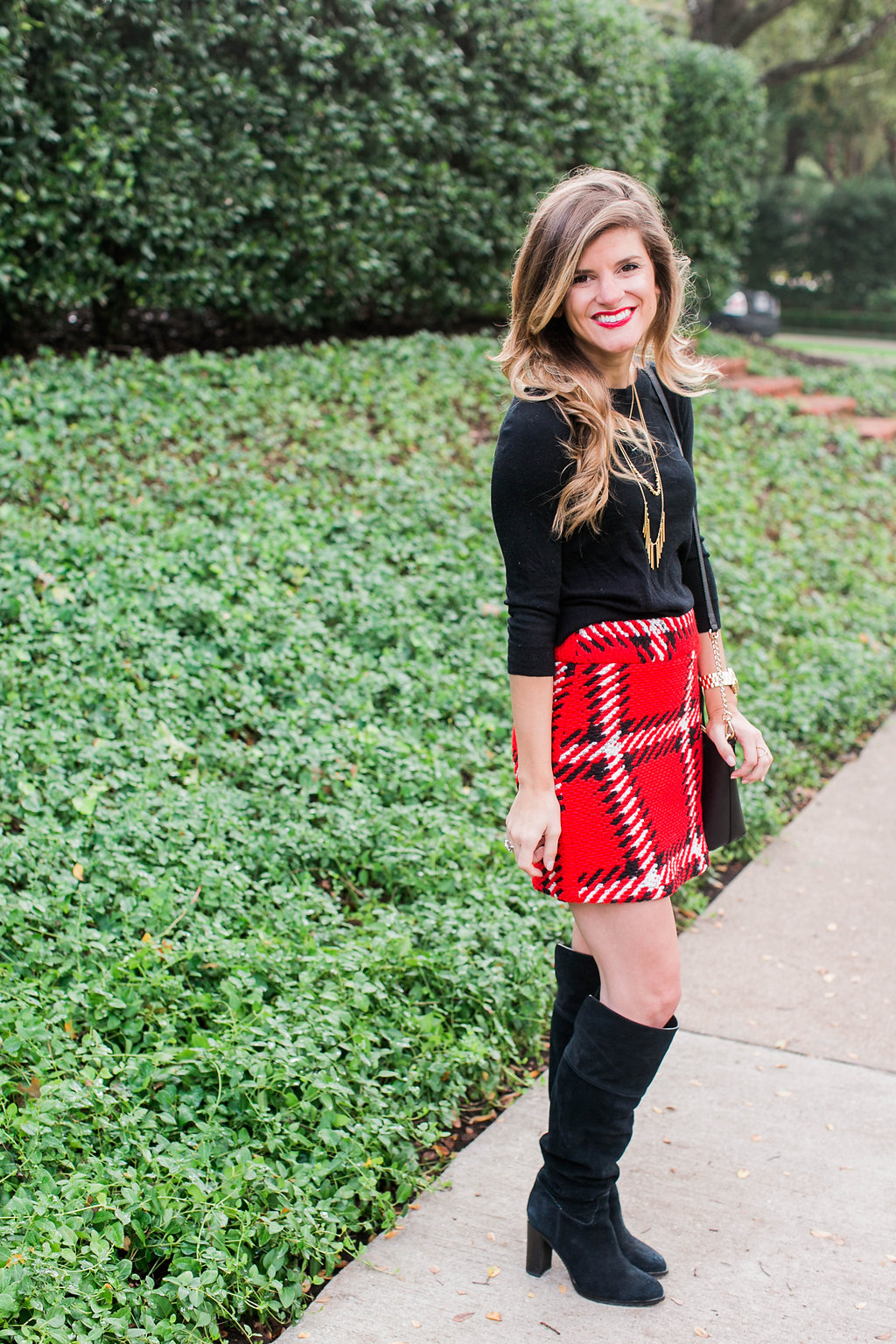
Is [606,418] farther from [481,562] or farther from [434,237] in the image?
[434,237]

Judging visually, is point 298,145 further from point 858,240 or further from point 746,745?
point 858,240

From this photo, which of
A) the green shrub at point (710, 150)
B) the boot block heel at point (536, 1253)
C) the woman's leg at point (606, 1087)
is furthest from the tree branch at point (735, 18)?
the boot block heel at point (536, 1253)

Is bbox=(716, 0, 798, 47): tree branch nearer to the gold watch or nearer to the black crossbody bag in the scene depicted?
the gold watch

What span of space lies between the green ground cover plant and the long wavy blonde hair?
1437mm

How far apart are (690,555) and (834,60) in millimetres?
Result: 17603

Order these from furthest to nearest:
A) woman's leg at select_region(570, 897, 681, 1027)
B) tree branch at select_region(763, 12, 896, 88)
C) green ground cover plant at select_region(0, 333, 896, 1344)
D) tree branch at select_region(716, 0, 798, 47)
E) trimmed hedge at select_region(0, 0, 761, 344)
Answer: tree branch at select_region(763, 12, 896, 88), tree branch at select_region(716, 0, 798, 47), trimmed hedge at select_region(0, 0, 761, 344), green ground cover plant at select_region(0, 333, 896, 1344), woman's leg at select_region(570, 897, 681, 1027)

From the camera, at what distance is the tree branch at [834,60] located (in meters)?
16.7

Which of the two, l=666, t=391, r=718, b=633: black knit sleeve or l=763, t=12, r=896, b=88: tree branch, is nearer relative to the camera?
l=666, t=391, r=718, b=633: black knit sleeve

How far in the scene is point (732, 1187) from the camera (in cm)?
266

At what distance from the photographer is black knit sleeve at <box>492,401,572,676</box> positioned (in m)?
2.04

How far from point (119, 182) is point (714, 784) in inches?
190

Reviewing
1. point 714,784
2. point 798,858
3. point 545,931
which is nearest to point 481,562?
point 798,858

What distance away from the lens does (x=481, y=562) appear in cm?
535

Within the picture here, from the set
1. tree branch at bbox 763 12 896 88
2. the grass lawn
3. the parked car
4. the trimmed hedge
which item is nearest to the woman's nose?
the trimmed hedge
